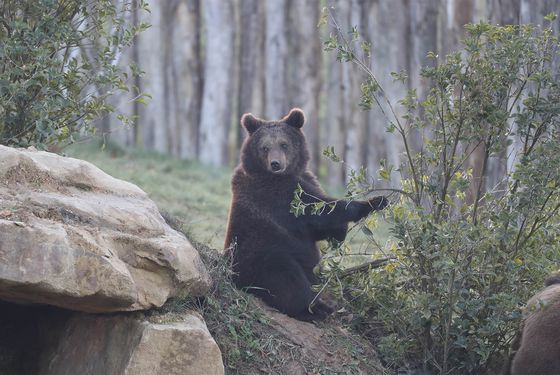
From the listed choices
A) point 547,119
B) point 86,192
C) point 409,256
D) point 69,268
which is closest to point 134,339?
point 69,268

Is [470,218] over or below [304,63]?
below

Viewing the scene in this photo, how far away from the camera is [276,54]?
1769 cm

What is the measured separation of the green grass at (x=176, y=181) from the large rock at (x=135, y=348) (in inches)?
146

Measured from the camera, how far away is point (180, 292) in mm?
→ 6387

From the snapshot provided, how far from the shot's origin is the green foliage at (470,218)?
6781mm

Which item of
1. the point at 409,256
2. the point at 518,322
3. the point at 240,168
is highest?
the point at 240,168

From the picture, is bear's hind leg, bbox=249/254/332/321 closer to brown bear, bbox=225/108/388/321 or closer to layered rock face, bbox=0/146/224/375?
brown bear, bbox=225/108/388/321

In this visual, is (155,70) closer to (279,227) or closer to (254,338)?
(279,227)

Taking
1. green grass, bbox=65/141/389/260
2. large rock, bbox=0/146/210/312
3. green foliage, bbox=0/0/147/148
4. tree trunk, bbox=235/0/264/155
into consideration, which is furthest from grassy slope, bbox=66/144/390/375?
tree trunk, bbox=235/0/264/155

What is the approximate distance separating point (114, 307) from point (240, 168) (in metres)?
2.83

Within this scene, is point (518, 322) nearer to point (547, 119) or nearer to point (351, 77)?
point (547, 119)

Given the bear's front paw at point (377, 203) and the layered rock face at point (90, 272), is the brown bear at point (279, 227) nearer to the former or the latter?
the bear's front paw at point (377, 203)

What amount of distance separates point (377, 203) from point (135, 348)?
2788mm

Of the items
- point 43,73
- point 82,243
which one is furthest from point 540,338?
point 43,73
